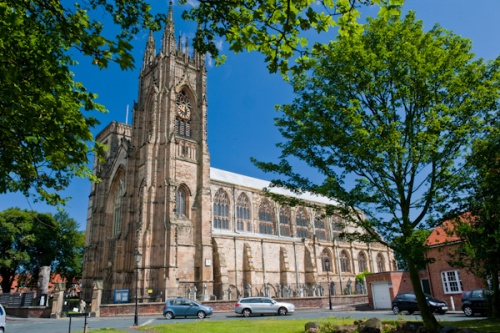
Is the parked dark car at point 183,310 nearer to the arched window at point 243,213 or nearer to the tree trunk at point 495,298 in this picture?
the tree trunk at point 495,298

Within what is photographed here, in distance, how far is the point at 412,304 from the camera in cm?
2203

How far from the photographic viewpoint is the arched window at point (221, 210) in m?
39.2

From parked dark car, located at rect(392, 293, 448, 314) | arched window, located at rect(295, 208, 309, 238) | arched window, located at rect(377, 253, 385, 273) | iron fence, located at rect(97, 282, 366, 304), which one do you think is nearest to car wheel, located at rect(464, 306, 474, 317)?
parked dark car, located at rect(392, 293, 448, 314)

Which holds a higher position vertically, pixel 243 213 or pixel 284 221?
pixel 243 213

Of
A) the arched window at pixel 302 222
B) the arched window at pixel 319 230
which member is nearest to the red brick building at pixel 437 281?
the arched window at pixel 302 222

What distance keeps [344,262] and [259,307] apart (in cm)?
2932

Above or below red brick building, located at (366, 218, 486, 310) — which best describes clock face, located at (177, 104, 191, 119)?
above

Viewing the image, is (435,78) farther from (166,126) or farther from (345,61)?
(166,126)

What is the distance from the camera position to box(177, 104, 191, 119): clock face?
119 feet

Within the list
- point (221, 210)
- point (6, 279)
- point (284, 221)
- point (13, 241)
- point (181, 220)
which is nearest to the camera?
point (181, 220)

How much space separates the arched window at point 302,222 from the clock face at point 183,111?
69.9 ft

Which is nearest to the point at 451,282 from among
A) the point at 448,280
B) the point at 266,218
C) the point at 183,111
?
the point at 448,280

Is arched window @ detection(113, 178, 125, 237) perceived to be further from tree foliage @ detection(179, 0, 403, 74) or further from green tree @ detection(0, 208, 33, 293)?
tree foliage @ detection(179, 0, 403, 74)

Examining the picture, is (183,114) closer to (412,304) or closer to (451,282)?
(412,304)
